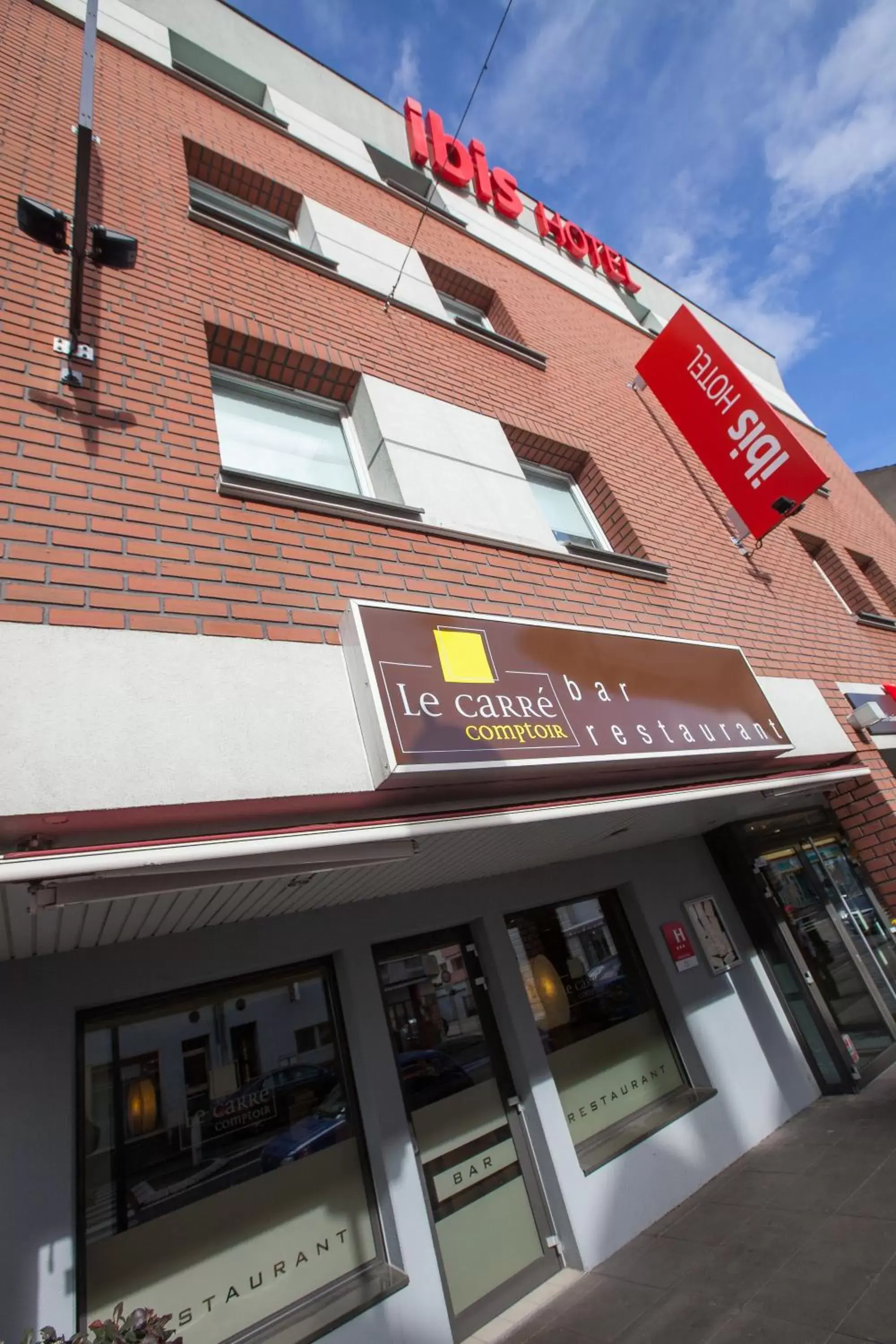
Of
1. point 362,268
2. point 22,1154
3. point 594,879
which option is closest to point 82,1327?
point 22,1154

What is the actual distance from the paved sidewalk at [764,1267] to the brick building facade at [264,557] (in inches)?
9.8

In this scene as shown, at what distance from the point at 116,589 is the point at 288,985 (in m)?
2.35

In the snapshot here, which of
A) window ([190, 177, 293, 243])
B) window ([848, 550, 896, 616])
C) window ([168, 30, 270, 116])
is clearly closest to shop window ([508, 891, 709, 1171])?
window ([190, 177, 293, 243])

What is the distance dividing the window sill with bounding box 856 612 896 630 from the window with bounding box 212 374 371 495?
6481mm

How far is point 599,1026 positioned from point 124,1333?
360cm

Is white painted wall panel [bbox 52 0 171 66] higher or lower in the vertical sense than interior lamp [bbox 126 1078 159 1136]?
higher

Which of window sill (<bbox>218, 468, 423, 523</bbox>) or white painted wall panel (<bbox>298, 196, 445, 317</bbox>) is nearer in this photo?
window sill (<bbox>218, 468, 423, 523</bbox>)

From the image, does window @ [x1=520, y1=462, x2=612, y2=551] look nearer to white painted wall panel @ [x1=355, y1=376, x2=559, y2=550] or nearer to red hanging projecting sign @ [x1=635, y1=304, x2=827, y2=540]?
white painted wall panel @ [x1=355, y1=376, x2=559, y2=550]

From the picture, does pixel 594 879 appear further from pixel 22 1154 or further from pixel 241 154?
pixel 241 154

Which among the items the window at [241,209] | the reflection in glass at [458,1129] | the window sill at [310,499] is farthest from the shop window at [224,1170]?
the window at [241,209]

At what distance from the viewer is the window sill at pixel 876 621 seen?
7.70 meters

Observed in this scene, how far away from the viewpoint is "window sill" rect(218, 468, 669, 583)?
339cm

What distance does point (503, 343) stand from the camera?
643 cm

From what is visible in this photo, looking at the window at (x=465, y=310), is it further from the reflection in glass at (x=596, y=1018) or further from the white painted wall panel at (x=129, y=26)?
the reflection in glass at (x=596, y=1018)
